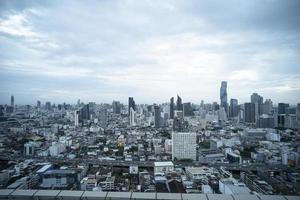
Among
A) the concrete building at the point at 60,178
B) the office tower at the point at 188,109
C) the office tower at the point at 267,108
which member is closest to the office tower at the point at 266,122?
the office tower at the point at 267,108

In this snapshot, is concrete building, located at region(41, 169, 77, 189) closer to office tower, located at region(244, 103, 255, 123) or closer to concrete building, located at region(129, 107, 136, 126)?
concrete building, located at region(129, 107, 136, 126)

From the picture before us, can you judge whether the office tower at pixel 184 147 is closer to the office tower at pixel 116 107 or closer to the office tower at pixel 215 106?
the office tower at pixel 215 106

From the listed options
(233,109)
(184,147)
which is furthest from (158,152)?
(233,109)

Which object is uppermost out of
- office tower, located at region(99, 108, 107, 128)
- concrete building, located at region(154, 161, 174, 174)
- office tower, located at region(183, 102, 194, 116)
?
office tower, located at region(183, 102, 194, 116)

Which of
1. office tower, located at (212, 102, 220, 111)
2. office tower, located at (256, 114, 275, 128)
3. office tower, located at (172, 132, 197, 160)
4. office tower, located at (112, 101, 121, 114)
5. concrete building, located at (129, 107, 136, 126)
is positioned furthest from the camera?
office tower, located at (112, 101, 121, 114)

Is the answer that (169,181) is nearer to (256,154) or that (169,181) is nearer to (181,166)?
(181,166)

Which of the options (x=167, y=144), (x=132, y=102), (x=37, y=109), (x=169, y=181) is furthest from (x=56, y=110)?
(x=169, y=181)

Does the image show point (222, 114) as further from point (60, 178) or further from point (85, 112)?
point (60, 178)

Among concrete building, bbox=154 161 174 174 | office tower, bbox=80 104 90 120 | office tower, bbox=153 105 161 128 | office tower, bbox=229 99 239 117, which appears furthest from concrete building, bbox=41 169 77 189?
office tower, bbox=229 99 239 117
